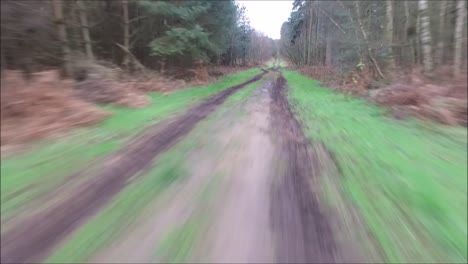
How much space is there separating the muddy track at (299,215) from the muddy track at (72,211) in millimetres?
1983

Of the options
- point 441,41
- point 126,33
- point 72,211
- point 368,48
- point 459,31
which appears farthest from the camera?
point 126,33

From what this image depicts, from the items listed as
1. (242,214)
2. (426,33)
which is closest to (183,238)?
(242,214)

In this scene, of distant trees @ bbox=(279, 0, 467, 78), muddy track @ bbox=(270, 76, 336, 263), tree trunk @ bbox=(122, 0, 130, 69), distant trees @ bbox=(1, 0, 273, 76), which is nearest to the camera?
muddy track @ bbox=(270, 76, 336, 263)

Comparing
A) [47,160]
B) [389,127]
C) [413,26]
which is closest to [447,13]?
[413,26]

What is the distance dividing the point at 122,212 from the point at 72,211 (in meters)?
0.53

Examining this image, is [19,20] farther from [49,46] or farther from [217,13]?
[217,13]

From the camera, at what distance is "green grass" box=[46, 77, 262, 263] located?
9.45ft

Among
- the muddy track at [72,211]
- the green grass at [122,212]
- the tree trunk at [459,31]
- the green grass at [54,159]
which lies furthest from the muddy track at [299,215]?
the tree trunk at [459,31]

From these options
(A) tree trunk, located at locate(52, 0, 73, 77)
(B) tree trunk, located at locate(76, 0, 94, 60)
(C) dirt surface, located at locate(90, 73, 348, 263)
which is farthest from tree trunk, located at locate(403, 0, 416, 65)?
(B) tree trunk, located at locate(76, 0, 94, 60)

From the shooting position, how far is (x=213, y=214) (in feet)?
12.0

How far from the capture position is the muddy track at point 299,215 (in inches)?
119

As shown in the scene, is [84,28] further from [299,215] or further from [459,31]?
[459,31]

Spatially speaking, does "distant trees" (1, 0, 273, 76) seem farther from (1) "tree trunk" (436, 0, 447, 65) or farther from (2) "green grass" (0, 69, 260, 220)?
(1) "tree trunk" (436, 0, 447, 65)

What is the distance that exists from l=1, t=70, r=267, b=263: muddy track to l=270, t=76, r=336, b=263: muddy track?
6.51ft
